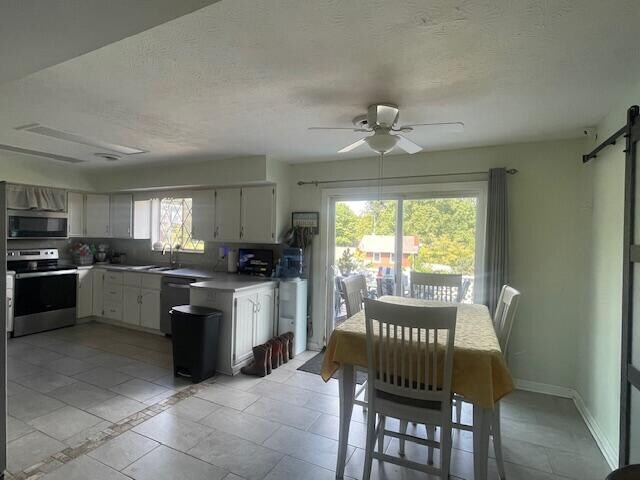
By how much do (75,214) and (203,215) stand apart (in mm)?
2262

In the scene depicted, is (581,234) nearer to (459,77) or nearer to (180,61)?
(459,77)

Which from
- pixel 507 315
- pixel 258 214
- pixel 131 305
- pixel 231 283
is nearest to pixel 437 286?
pixel 507 315

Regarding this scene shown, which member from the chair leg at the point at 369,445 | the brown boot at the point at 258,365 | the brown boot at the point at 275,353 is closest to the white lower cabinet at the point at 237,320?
the brown boot at the point at 258,365

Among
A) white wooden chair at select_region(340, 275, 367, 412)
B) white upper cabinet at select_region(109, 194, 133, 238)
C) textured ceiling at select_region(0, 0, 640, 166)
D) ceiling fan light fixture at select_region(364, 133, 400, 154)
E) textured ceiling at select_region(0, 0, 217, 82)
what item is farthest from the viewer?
white upper cabinet at select_region(109, 194, 133, 238)

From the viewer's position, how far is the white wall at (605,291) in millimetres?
2213

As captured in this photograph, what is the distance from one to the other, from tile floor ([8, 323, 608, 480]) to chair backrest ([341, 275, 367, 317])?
2.82 ft

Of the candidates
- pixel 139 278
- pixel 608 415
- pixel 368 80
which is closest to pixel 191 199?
pixel 139 278

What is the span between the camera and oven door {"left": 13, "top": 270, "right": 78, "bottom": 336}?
435 centimetres

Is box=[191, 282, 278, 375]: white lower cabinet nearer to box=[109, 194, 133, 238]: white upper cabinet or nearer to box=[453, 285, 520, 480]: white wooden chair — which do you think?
box=[453, 285, 520, 480]: white wooden chair

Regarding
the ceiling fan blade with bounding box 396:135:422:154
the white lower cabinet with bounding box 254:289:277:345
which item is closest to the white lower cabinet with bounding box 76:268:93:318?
the white lower cabinet with bounding box 254:289:277:345

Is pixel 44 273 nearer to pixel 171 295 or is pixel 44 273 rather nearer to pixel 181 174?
pixel 171 295

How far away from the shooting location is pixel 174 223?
17.4 feet

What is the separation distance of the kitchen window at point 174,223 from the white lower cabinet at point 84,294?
1.04 m

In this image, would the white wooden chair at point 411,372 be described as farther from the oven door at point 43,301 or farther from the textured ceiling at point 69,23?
the oven door at point 43,301
